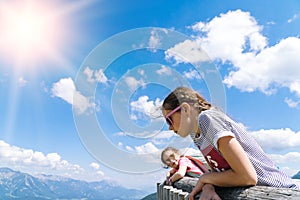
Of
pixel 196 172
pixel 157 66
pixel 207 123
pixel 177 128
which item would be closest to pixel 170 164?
pixel 196 172

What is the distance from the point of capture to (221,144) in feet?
10.2

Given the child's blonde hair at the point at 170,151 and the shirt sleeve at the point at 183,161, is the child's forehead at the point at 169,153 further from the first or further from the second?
the shirt sleeve at the point at 183,161

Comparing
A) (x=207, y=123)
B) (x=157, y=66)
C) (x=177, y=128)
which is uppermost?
(x=157, y=66)

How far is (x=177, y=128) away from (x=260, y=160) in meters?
0.92

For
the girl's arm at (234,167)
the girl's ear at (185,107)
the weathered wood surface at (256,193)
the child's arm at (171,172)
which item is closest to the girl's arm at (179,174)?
the child's arm at (171,172)

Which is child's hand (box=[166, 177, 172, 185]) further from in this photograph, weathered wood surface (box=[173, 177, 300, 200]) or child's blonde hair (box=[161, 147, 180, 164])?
weathered wood surface (box=[173, 177, 300, 200])

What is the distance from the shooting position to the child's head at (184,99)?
383 centimetres

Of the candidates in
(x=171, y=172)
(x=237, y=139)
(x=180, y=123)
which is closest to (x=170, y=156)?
(x=171, y=172)

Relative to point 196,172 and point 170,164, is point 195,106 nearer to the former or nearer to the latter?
point 196,172

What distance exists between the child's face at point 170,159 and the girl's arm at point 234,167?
457 cm

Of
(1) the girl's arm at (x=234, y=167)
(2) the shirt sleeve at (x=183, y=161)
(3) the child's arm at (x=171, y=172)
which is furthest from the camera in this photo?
(3) the child's arm at (x=171, y=172)

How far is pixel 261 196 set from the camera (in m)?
3.12

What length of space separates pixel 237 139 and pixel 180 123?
71 centimetres

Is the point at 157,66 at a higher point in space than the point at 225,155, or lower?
higher
